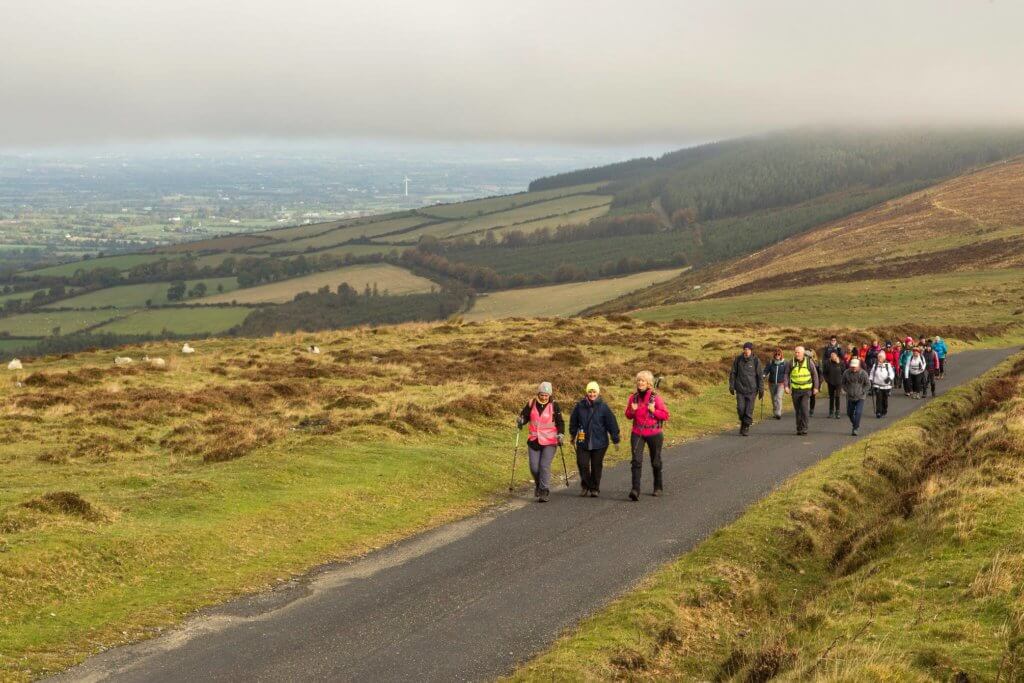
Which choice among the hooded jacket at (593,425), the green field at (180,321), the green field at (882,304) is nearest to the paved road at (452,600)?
the hooded jacket at (593,425)

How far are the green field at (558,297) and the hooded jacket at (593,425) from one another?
9381 cm

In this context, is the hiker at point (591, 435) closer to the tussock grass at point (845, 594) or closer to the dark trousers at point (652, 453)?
the dark trousers at point (652, 453)

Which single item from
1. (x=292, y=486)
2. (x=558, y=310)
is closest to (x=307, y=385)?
(x=292, y=486)

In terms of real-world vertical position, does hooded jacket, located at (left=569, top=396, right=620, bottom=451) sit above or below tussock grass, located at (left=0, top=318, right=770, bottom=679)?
above

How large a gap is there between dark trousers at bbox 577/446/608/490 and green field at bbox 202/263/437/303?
4448 inches

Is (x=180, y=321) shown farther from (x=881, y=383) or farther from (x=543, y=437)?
(x=543, y=437)

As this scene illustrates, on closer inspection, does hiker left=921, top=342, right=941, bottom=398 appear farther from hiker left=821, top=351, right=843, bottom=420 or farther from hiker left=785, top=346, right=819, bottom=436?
hiker left=785, top=346, right=819, bottom=436

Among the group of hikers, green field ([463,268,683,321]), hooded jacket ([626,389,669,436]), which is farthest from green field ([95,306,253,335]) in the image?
hooded jacket ([626,389,669,436])

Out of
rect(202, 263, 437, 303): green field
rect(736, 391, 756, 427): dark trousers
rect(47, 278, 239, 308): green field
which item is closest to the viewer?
rect(736, 391, 756, 427): dark trousers

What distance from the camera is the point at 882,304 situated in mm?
75875

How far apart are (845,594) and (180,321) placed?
109 m

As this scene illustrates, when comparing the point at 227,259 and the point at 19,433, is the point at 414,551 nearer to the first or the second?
the point at 19,433

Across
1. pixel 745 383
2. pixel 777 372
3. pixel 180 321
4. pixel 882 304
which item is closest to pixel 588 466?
pixel 745 383

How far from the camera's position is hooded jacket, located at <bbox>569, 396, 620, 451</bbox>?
18516 mm
